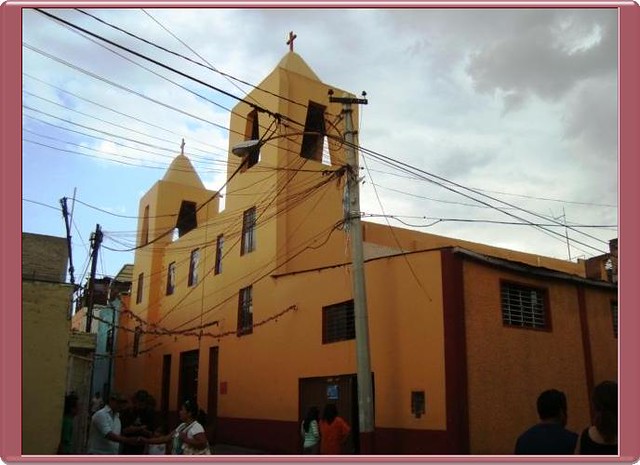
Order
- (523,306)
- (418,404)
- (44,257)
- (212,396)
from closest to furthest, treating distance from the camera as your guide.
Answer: (44,257), (418,404), (523,306), (212,396)

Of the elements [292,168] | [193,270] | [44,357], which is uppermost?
[292,168]

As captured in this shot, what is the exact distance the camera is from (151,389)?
23.1 m

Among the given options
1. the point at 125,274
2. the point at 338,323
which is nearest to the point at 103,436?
the point at 338,323

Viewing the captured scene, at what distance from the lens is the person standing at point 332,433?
29.6ft

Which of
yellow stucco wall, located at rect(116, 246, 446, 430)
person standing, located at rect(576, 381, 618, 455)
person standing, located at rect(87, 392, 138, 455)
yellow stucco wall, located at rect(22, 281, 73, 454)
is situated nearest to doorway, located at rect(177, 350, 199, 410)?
yellow stucco wall, located at rect(116, 246, 446, 430)

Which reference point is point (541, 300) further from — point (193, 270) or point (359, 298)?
point (193, 270)

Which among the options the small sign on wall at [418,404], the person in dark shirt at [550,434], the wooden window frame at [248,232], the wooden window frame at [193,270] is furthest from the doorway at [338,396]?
the wooden window frame at [193,270]

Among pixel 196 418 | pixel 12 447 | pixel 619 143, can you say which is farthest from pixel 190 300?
pixel 619 143

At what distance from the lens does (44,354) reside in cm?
905

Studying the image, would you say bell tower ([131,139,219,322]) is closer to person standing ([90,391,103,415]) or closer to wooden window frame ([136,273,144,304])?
wooden window frame ([136,273,144,304])

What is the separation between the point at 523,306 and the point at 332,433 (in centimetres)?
561

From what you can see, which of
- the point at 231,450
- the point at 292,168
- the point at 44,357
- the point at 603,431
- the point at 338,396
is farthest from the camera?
the point at 292,168

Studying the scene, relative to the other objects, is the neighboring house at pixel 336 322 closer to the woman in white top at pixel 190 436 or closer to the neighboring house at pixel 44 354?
the neighboring house at pixel 44 354

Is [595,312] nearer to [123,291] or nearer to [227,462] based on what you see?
[227,462]
